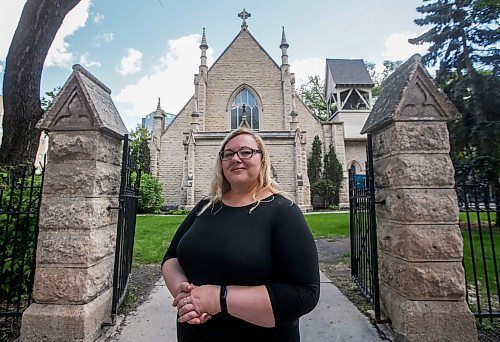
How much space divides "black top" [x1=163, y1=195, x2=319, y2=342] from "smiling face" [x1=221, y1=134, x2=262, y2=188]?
238mm

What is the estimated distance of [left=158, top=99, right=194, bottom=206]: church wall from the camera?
20.6 meters

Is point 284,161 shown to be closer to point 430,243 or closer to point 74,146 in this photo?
point 430,243

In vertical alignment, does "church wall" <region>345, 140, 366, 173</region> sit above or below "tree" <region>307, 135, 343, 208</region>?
above

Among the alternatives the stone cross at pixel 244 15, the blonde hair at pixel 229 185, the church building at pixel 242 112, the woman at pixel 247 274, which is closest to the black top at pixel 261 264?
the woman at pixel 247 274

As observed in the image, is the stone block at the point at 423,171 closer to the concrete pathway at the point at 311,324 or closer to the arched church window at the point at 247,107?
the concrete pathway at the point at 311,324

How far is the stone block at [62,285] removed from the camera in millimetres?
2669

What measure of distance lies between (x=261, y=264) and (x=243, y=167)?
0.63 metres

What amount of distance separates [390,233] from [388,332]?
3.41ft

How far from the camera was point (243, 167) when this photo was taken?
176cm

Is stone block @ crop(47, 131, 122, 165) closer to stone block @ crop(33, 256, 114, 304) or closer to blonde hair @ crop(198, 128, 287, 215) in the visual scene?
stone block @ crop(33, 256, 114, 304)

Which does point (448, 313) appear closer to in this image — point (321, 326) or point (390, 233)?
point (390, 233)

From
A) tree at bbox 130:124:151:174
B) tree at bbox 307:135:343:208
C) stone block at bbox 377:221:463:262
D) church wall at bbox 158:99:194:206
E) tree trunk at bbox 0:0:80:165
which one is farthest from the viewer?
tree at bbox 307:135:343:208

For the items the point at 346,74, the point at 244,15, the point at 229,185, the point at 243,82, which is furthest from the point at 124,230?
the point at 346,74

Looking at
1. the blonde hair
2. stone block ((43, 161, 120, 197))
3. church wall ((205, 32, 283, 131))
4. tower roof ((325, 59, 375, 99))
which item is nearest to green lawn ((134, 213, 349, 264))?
stone block ((43, 161, 120, 197))
